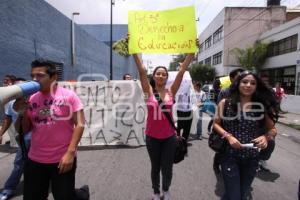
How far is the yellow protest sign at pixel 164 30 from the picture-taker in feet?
16.8

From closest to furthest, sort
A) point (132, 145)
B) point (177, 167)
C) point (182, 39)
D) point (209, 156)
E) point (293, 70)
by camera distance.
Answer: point (182, 39)
point (177, 167)
point (209, 156)
point (132, 145)
point (293, 70)

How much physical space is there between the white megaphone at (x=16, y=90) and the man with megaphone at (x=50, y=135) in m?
0.17

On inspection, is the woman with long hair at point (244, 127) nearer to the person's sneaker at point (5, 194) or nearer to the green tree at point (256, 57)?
the person's sneaker at point (5, 194)

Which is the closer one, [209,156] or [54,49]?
[209,156]

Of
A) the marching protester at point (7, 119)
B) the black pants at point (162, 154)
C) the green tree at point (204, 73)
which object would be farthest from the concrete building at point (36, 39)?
the green tree at point (204, 73)

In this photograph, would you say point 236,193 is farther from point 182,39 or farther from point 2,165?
point 2,165

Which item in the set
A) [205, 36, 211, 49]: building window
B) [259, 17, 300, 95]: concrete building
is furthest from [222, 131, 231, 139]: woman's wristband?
[205, 36, 211, 49]: building window

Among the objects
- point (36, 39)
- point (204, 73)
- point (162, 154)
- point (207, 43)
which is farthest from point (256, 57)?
point (162, 154)

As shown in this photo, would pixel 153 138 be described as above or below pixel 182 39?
below

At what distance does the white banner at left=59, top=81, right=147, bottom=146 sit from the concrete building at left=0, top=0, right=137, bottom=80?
4.71 metres

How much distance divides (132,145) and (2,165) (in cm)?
288

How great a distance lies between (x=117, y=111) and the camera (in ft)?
28.0

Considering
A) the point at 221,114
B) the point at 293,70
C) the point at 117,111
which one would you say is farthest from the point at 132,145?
the point at 293,70

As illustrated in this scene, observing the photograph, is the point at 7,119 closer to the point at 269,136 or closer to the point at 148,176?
the point at 148,176
